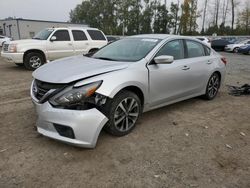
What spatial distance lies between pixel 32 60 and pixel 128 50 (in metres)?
6.67

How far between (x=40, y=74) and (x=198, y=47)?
11.6 ft

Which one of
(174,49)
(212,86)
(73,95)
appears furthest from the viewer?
(212,86)

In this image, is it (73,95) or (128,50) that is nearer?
(73,95)

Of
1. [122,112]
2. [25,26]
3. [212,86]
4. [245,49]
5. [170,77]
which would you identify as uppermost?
[25,26]

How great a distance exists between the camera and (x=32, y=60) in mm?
10266

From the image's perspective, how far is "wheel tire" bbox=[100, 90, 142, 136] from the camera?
3.67 m

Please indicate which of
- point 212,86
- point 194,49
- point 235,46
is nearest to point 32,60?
point 194,49

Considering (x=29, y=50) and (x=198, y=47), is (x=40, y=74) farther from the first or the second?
(x=29, y=50)

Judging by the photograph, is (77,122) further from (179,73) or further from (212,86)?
(212,86)

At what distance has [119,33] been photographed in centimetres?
5569

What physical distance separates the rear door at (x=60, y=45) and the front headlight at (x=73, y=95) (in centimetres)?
760

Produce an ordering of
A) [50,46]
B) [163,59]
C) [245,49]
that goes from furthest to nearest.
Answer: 1. [245,49]
2. [50,46]
3. [163,59]

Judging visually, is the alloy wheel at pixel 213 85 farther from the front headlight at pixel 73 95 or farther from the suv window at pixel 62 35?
the suv window at pixel 62 35

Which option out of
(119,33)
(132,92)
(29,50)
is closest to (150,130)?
(132,92)
